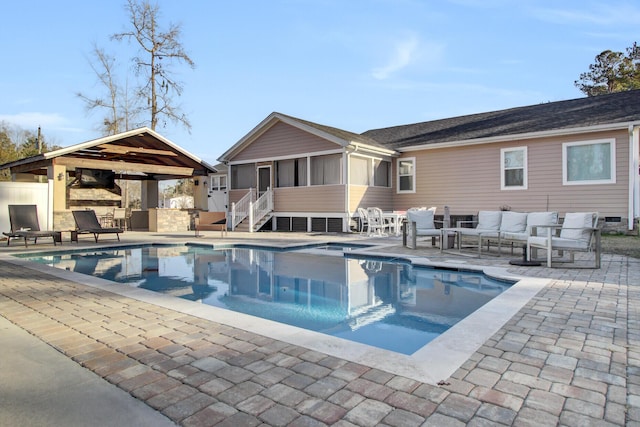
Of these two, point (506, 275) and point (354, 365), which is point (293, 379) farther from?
point (506, 275)

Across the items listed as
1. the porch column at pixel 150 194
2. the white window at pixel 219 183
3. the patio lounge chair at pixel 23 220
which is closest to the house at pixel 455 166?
the porch column at pixel 150 194

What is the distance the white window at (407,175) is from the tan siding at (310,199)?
3.10m

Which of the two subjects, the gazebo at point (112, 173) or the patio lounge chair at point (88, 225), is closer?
the patio lounge chair at point (88, 225)

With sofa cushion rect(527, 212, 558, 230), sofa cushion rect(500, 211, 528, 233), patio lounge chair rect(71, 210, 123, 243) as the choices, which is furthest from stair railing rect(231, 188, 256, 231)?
sofa cushion rect(527, 212, 558, 230)

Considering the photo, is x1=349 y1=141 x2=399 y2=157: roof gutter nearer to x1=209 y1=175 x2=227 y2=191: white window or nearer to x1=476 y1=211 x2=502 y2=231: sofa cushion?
x1=476 y1=211 x2=502 y2=231: sofa cushion

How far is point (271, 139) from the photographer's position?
16.6m

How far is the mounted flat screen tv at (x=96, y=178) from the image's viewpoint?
17.3 metres

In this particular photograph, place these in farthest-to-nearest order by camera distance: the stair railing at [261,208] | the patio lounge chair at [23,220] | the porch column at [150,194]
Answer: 1. the porch column at [150,194]
2. the stair railing at [261,208]
3. the patio lounge chair at [23,220]

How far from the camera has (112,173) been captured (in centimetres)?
1838

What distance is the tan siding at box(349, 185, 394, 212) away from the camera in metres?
14.5

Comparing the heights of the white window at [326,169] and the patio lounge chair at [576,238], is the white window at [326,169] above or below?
above

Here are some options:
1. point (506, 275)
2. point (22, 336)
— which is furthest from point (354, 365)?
point (506, 275)

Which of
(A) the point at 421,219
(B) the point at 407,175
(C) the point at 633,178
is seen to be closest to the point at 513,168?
(C) the point at 633,178

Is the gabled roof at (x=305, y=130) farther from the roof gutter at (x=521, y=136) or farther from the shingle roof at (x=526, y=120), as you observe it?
the shingle roof at (x=526, y=120)
